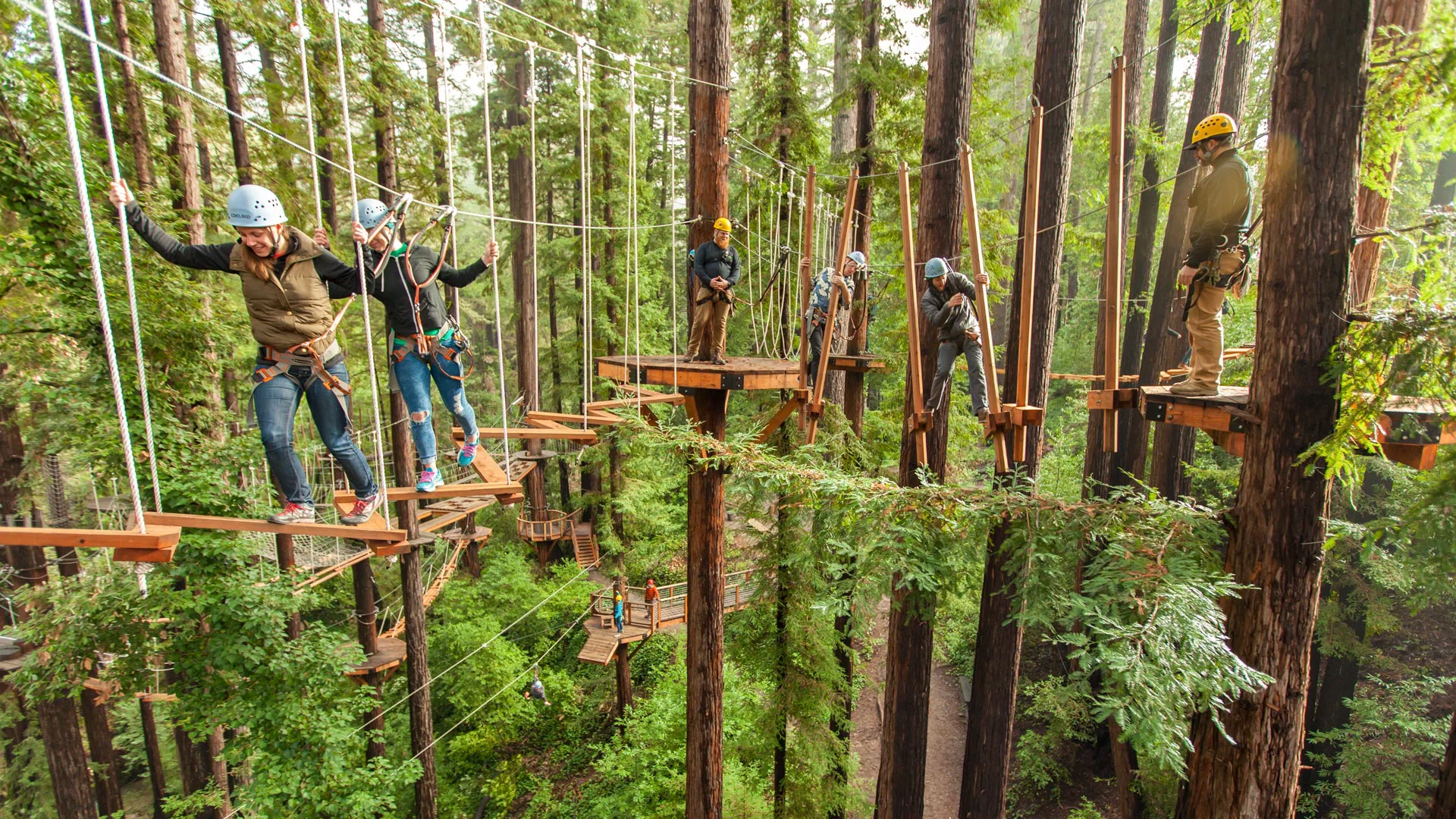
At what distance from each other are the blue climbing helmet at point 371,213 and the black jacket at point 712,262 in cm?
237

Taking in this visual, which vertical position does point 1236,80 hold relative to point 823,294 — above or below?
above

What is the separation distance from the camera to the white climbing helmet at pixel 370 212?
3594 millimetres

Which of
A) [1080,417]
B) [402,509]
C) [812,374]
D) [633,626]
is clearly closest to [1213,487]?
[1080,417]

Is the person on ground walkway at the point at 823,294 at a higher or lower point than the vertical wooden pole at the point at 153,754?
higher

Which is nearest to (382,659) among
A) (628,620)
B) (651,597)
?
(628,620)

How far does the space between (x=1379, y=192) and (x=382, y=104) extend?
9352 mm

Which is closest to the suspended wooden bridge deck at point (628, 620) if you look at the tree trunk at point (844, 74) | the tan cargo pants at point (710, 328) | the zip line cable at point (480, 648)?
the zip line cable at point (480, 648)

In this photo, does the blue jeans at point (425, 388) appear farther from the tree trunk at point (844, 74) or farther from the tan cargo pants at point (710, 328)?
the tree trunk at point (844, 74)

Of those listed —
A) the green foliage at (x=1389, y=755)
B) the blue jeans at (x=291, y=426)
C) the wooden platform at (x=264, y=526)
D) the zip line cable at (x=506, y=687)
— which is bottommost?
the zip line cable at (x=506, y=687)

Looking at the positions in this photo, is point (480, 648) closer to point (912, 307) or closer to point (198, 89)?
point (198, 89)

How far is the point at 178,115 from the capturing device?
5957 millimetres

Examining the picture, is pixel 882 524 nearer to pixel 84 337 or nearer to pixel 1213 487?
pixel 84 337

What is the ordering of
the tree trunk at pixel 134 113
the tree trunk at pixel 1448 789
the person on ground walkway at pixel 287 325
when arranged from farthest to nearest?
the tree trunk at pixel 134 113 < the person on ground walkway at pixel 287 325 < the tree trunk at pixel 1448 789

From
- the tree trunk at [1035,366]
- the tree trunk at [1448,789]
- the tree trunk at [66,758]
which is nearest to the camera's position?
the tree trunk at [1448,789]
